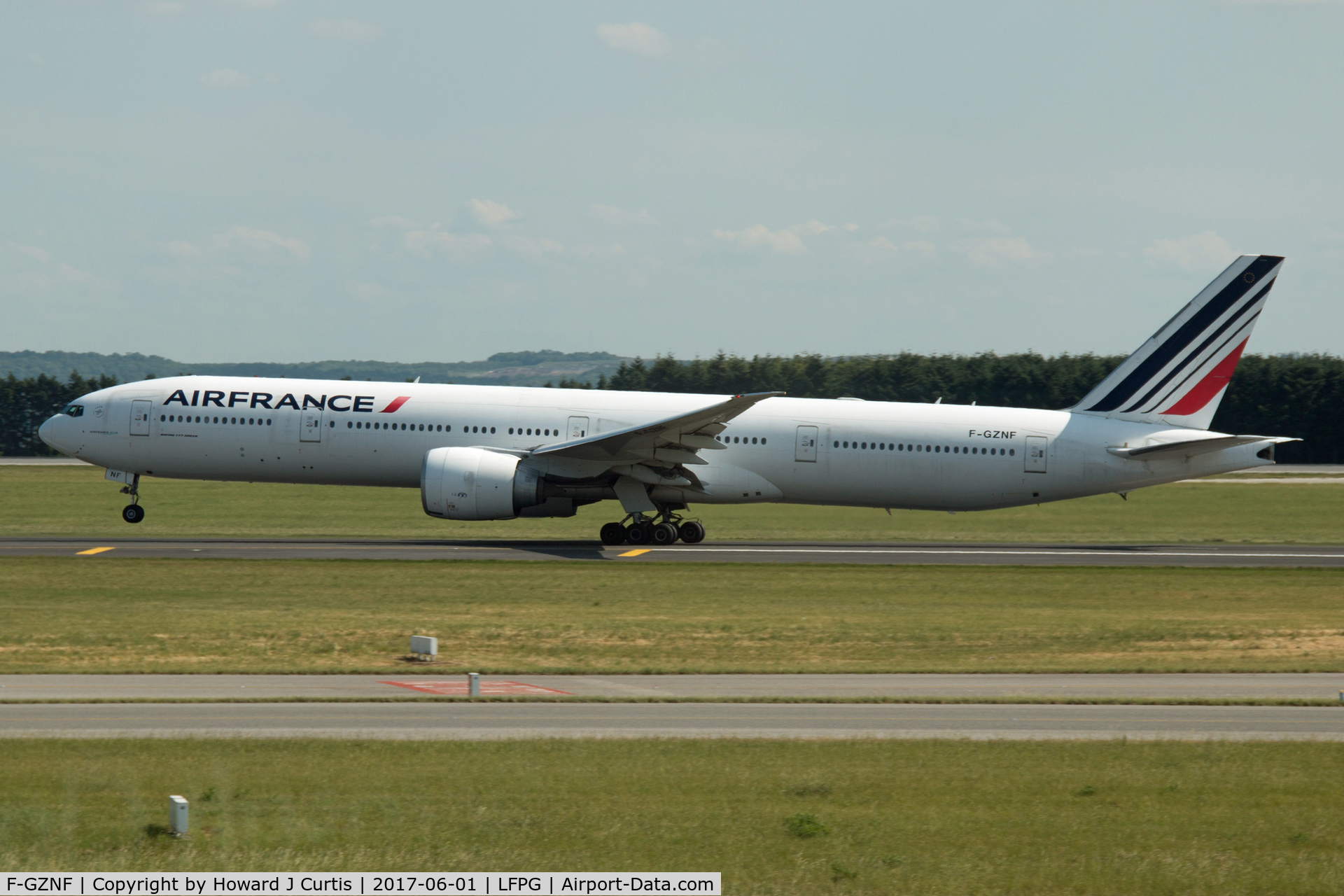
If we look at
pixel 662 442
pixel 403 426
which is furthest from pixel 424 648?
pixel 403 426

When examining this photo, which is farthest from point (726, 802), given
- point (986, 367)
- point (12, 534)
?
point (986, 367)

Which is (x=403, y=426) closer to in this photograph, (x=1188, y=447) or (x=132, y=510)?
(x=132, y=510)

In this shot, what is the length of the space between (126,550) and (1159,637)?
2693cm

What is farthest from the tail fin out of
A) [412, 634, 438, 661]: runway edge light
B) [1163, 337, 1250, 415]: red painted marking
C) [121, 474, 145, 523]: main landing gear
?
[121, 474, 145, 523]: main landing gear

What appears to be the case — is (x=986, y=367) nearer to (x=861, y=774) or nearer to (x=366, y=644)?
(x=366, y=644)

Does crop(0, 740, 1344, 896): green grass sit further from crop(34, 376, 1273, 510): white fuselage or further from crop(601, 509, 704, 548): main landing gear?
crop(34, 376, 1273, 510): white fuselage

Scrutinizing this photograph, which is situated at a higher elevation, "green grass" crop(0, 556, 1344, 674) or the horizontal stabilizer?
the horizontal stabilizer

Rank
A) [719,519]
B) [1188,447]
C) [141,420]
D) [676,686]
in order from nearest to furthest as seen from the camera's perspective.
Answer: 1. [676,686]
2. [1188,447]
3. [141,420]
4. [719,519]

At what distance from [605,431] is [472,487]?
5.08 meters

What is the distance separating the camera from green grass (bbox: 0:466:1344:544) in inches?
1729

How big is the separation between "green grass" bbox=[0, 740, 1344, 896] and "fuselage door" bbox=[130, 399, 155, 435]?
2692 cm

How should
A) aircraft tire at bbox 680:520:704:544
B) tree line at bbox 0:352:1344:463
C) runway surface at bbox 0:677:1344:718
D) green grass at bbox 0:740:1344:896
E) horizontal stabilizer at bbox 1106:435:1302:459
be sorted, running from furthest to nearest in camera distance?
tree line at bbox 0:352:1344:463 → aircraft tire at bbox 680:520:704:544 → horizontal stabilizer at bbox 1106:435:1302:459 → runway surface at bbox 0:677:1344:718 → green grass at bbox 0:740:1344:896

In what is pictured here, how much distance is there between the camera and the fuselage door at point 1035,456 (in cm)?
3962

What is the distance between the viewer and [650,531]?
38875 mm
